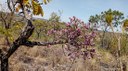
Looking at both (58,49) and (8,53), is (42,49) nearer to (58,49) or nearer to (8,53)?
(58,49)

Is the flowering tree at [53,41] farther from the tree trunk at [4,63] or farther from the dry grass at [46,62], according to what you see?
the dry grass at [46,62]

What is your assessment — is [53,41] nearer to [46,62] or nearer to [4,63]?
[4,63]

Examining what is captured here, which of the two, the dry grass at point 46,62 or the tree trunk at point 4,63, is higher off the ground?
the tree trunk at point 4,63

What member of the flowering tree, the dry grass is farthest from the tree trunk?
the dry grass

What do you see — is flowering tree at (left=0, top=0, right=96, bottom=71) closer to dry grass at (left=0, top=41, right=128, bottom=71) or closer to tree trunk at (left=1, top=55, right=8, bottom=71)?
tree trunk at (left=1, top=55, right=8, bottom=71)

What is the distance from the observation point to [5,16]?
21.3 metres

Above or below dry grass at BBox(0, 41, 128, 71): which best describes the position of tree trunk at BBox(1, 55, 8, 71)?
above

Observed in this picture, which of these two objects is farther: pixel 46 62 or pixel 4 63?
pixel 46 62

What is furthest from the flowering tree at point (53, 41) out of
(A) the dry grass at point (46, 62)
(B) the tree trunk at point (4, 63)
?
(A) the dry grass at point (46, 62)

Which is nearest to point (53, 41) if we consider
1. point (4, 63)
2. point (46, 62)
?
point (4, 63)

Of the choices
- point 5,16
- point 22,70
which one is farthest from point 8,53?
point 5,16

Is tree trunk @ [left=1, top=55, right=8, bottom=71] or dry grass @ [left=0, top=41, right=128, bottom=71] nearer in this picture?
tree trunk @ [left=1, top=55, right=8, bottom=71]

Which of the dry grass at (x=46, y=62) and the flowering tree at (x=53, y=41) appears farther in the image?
the dry grass at (x=46, y=62)

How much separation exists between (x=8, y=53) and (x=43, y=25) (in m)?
27.3
